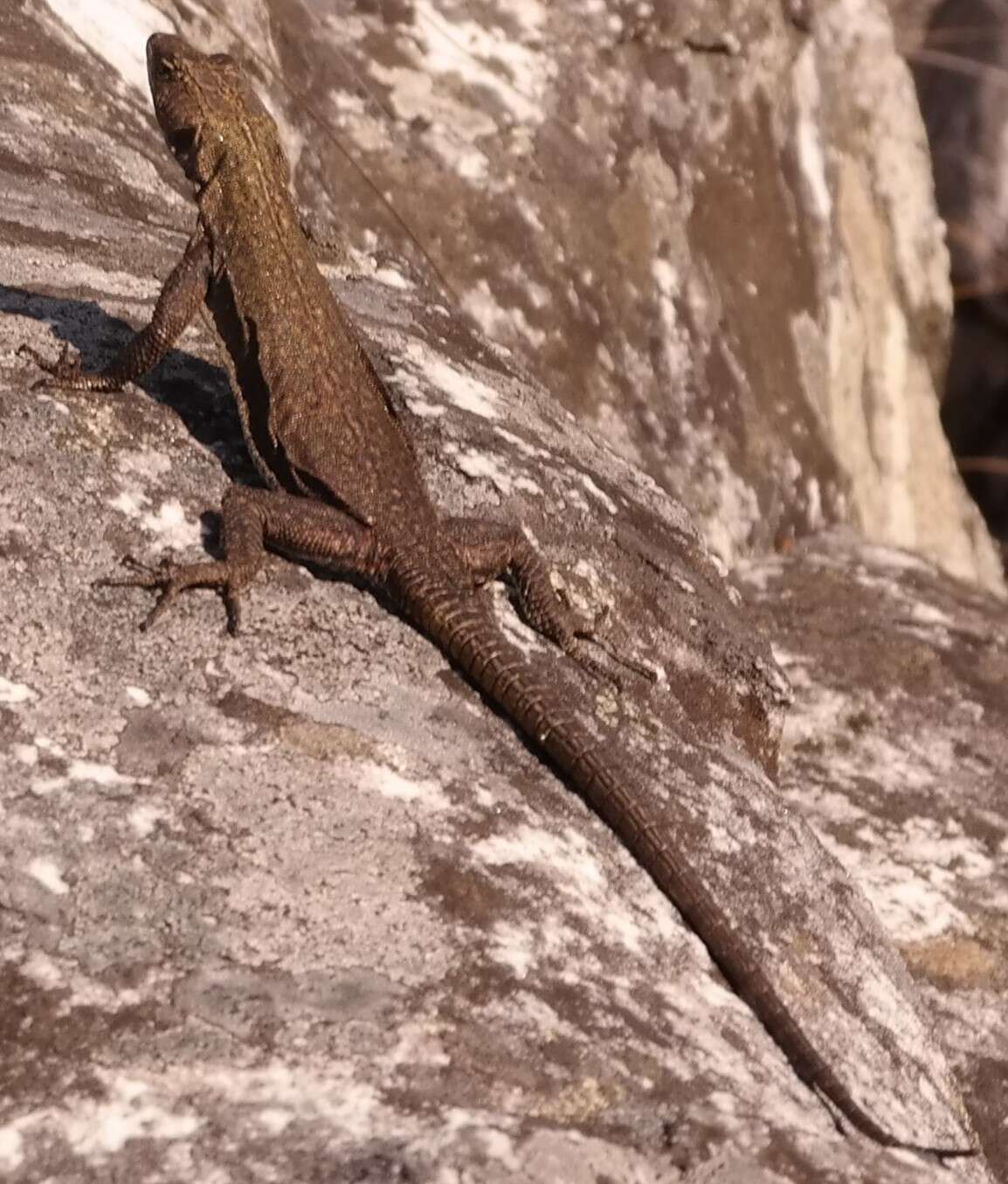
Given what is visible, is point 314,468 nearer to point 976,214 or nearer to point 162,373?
point 162,373

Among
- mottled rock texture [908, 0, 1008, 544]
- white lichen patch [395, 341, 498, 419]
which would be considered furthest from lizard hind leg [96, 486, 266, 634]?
mottled rock texture [908, 0, 1008, 544]

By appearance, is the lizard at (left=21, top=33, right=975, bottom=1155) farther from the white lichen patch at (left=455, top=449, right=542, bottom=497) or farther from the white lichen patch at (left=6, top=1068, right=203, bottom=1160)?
the white lichen patch at (left=6, top=1068, right=203, bottom=1160)

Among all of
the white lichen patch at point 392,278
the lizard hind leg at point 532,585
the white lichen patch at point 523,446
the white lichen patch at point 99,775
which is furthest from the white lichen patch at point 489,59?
the white lichen patch at point 99,775

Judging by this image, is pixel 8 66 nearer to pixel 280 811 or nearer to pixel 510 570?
pixel 510 570

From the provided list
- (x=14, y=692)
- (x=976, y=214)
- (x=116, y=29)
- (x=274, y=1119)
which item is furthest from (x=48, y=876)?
(x=976, y=214)

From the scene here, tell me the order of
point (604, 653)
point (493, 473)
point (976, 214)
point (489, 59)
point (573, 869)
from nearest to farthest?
point (573, 869) < point (604, 653) < point (493, 473) < point (489, 59) < point (976, 214)

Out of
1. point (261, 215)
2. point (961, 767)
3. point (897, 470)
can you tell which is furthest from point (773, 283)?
point (261, 215)
